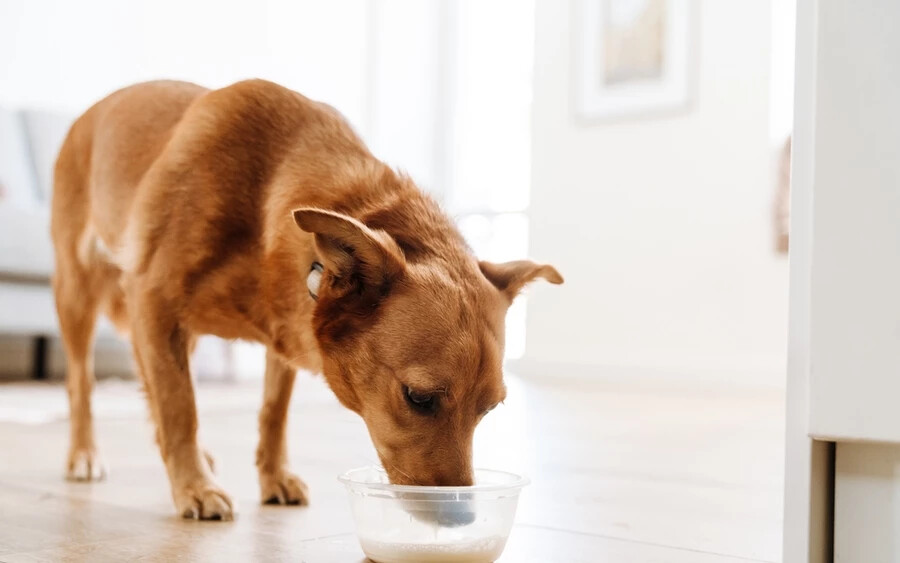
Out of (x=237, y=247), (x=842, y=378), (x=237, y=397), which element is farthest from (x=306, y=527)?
(x=237, y=397)

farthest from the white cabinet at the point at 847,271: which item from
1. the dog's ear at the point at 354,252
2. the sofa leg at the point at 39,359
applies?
the sofa leg at the point at 39,359

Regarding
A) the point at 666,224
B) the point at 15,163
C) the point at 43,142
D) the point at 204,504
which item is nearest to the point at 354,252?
the point at 204,504

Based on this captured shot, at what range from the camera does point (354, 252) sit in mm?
1450

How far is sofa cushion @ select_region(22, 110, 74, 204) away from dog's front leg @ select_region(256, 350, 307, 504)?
14.1 ft

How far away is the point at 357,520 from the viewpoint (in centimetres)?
144

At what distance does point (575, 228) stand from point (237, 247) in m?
5.49

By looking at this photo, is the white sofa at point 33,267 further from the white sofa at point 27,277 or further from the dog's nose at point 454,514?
the dog's nose at point 454,514

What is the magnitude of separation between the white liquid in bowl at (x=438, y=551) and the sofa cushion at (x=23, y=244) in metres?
3.81

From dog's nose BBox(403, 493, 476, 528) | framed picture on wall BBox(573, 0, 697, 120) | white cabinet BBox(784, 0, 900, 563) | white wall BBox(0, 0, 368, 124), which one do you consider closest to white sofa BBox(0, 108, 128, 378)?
white wall BBox(0, 0, 368, 124)

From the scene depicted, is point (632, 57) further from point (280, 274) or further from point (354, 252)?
point (354, 252)

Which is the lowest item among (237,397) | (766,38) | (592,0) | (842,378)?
(237,397)

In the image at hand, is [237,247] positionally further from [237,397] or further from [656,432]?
[237,397]

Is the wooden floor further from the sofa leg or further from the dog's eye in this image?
the sofa leg

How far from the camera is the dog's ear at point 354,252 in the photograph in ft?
4.54
